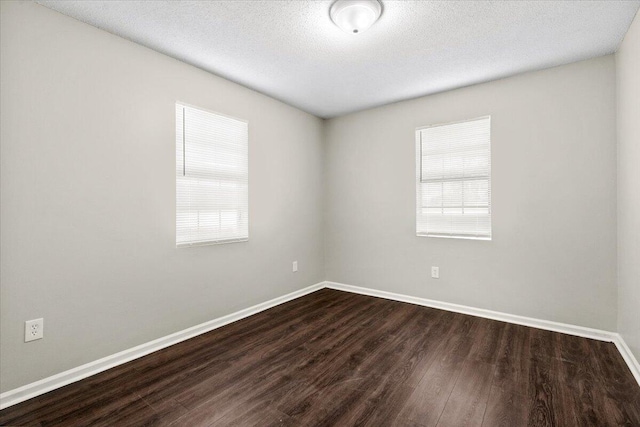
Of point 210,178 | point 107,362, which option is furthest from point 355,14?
point 107,362

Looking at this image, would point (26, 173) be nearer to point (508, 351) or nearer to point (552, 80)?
point (508, 351)

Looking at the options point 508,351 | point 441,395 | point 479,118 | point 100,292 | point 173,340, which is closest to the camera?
point 441,395

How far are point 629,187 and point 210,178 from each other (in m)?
3.47

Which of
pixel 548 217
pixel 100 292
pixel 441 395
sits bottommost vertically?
pixel 441 395

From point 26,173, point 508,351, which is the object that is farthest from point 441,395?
point 26,173

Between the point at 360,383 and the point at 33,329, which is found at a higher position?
the point at 33,329

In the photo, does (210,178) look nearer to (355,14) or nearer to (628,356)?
(355,14)

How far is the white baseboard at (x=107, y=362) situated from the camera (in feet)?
6.06

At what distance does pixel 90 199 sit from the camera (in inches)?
85.4

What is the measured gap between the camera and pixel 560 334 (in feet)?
9.08

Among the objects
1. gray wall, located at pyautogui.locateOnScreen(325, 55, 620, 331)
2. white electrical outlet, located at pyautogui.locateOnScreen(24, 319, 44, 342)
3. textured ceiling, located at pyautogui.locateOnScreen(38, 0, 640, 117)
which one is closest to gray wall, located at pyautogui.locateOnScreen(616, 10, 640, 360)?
gray wall, located at pyautogui.locateOnScreen(325, 55, 620, 331)

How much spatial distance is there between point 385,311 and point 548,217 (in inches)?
73.5

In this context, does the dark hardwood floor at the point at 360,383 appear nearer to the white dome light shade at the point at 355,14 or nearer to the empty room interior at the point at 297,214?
the empty room interior at the point at 297,214

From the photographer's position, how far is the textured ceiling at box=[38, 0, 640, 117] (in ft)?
6.64
